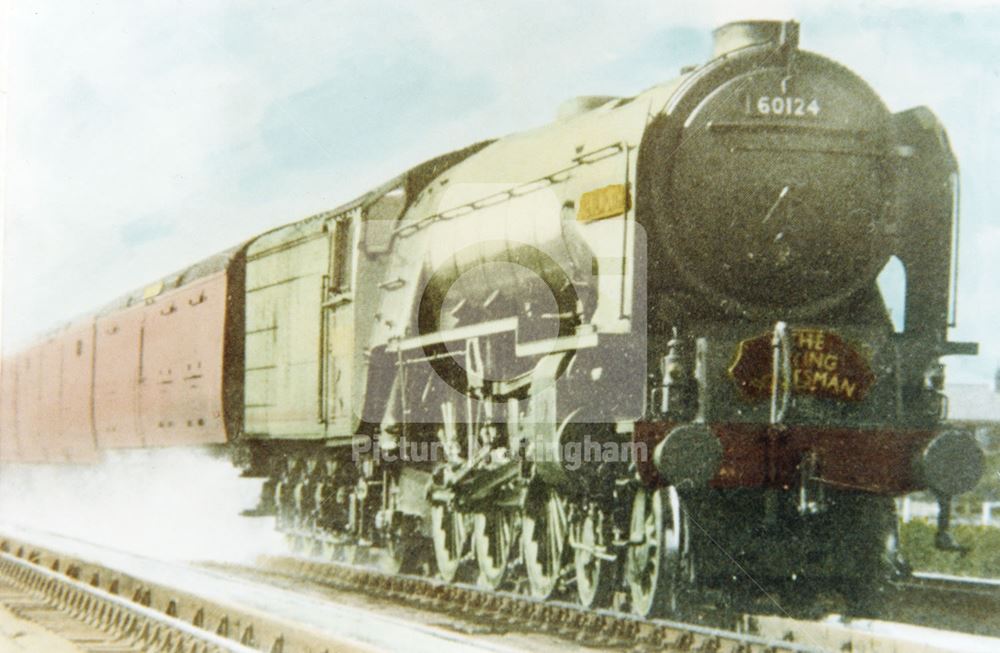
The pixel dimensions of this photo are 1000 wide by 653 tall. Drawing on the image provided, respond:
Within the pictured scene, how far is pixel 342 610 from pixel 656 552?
2073 millimetres

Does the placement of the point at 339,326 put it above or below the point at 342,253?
below

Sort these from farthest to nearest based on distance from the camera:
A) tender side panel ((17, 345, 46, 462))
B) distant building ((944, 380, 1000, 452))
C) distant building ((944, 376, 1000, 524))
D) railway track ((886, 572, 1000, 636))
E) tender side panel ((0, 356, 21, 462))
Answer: distant building ((944, 380, 1000, 452)) < tender side panel ((0, 356, 21, 462)) < tender side panel ((17, 345, 46, 462)) < distant building ((944, 376, 1000, 524)) < railway track ((886, 572, 1000, 636))

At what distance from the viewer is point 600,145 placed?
29.2 feet

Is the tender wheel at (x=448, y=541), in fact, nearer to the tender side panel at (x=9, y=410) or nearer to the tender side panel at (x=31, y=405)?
the tender side panel at (x=31, y=405)

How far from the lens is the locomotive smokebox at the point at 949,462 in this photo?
27.2 feet

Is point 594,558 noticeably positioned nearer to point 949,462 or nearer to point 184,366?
point 949,462

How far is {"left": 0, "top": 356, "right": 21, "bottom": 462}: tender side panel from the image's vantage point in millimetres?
27938

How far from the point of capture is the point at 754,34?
28.7 ft

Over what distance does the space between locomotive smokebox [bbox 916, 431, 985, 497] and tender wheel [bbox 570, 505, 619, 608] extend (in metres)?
2.13

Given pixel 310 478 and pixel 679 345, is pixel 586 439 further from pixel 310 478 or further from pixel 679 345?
pixel 310 478

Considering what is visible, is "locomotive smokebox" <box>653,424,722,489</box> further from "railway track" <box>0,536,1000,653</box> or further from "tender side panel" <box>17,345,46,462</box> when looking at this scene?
"tender side panel" <box>17,345,46,462</box>

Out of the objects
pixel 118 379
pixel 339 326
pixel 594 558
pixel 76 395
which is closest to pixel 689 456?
pixel 594 558

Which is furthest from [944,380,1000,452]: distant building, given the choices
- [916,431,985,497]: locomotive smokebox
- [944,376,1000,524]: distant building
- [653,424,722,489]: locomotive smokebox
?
[653,424,722,489]: locomotive smokebox

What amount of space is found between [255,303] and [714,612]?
769cm
